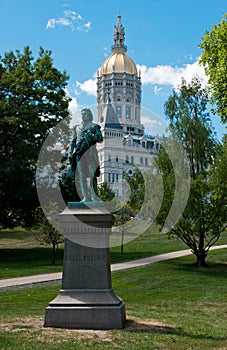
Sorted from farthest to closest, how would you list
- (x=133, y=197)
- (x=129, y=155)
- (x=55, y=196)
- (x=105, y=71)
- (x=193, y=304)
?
(x=105, y=71) → (x=129, y=155) → (x=55, y=196) → (x=133, y=197) → (x=193, y=304)

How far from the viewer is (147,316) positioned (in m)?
11.7

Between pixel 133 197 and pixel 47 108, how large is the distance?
9873 mm

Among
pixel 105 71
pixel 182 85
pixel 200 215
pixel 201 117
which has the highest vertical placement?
pixel 105 71

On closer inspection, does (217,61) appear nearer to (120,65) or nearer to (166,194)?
(166,194)

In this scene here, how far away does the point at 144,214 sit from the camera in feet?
85.9

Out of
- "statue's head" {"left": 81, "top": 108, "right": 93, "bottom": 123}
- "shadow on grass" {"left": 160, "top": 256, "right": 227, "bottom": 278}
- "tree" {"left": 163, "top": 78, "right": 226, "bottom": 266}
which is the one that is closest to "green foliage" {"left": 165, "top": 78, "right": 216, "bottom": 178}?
"tree" {"left": 163, "top": 78, "right": 226, "bottom": 266}

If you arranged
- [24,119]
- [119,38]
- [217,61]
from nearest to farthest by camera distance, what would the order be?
[217,61], [24,119], [119,38]

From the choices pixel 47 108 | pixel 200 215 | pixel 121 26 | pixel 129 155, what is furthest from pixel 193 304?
pixel 121 26

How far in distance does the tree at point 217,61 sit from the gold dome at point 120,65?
349ft

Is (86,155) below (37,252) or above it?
above

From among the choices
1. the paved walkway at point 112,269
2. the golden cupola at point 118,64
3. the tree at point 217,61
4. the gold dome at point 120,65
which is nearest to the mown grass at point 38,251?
the paved walkway at point 112,269

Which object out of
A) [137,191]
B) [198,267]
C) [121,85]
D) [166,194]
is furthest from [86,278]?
[121,85]

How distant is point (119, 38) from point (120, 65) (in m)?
17.0

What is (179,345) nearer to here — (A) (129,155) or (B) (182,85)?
(B) (182,85)
